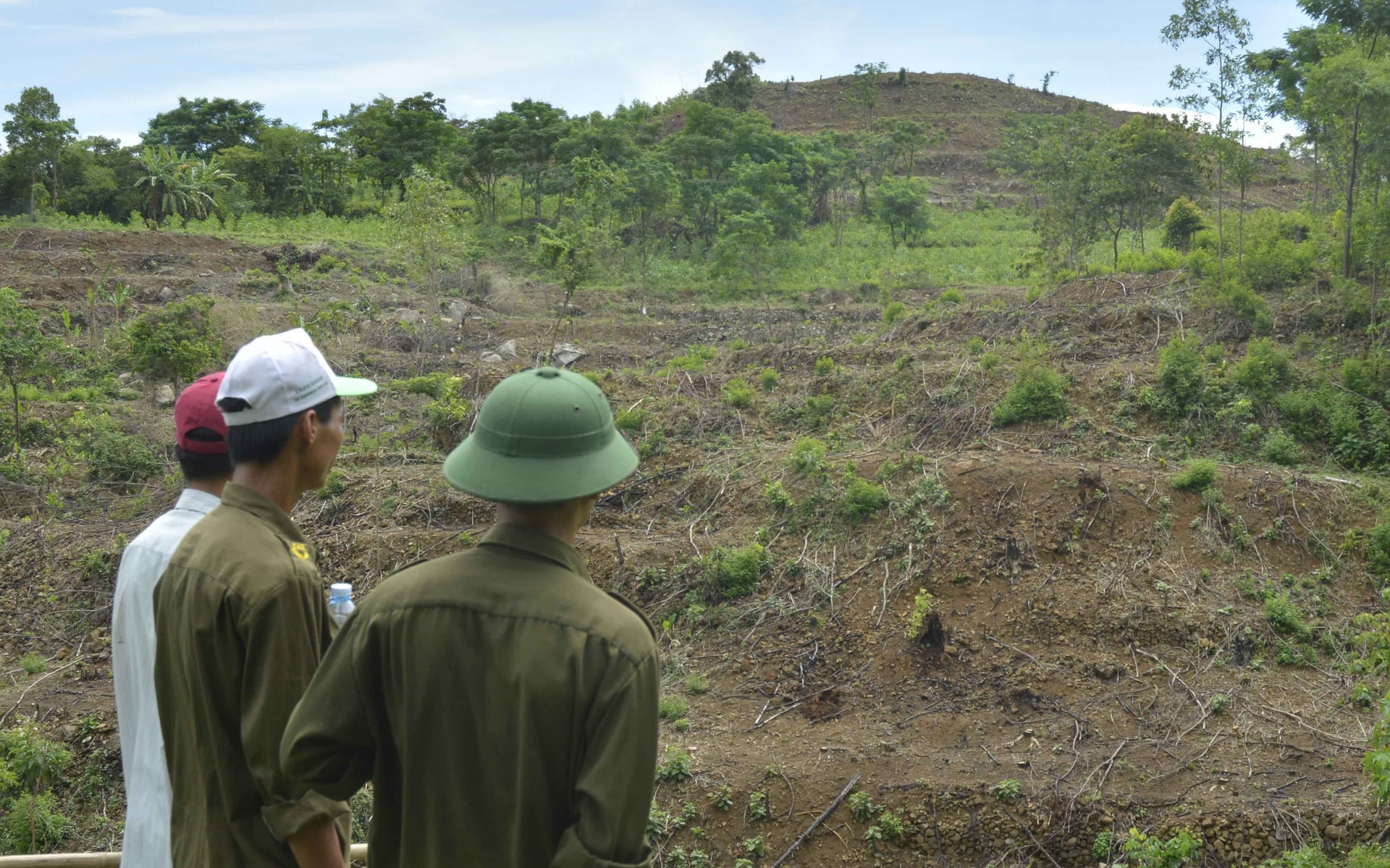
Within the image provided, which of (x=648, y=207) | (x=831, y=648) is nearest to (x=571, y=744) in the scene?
(x=831, y=648)

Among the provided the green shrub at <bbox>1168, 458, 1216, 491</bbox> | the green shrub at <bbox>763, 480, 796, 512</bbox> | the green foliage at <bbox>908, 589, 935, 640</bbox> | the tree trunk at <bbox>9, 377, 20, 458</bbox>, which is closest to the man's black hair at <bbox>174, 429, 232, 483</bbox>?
the green foliage at <bbox>908, 589, 935, 640</bbox>

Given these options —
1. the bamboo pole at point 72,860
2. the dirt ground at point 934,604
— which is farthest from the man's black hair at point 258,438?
the dirt ground at point 934,604

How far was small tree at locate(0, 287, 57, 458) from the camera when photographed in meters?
10.5

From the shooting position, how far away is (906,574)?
783cm

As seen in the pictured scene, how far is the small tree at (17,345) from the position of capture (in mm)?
10492

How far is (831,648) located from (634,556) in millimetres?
1850

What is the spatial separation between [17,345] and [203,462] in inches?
389

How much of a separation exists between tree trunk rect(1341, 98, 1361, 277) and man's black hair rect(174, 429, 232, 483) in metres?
13.2

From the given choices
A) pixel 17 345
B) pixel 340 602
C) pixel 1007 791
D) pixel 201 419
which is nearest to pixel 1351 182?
pixel 1007 791

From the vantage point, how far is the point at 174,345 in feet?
40.2

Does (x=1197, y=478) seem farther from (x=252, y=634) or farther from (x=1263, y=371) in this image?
(x=252, y=634)

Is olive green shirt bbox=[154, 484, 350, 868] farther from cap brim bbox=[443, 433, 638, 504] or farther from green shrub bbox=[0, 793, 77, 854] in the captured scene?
green shrub bbox=[0, 793, 77, 854]

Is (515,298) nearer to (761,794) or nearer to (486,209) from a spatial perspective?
(486,209)

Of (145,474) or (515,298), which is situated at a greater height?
(515,298)
